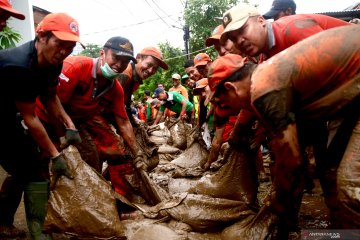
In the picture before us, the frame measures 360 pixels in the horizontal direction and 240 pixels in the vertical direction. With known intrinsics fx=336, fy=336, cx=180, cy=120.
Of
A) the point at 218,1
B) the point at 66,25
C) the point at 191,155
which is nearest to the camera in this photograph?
the point at 66,25

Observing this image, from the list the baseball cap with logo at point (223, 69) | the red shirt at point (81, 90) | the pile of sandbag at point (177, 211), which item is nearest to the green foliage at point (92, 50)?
the red shirt at point (81, 90)

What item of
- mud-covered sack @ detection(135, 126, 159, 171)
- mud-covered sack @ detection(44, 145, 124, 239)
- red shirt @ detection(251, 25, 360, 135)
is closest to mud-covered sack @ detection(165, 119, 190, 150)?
mud-covered sack @ detection(135, 126, 159, 171)

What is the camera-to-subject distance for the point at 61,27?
2203mm

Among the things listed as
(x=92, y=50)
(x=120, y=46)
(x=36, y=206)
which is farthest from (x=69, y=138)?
(x=92, y=50)

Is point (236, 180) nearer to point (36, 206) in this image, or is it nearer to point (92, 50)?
point (36, 206)

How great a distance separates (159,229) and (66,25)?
1527 millimetres

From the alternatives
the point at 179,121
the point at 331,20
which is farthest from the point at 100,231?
the point at 179,121

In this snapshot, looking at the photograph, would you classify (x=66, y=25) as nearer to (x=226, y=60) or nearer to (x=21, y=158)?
(x=21, y=158)

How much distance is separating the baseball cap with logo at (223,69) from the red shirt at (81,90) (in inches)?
53.5

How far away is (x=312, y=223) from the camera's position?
276cm

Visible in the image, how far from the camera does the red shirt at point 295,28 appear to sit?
2062 millimetres

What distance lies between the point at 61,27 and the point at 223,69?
111cm

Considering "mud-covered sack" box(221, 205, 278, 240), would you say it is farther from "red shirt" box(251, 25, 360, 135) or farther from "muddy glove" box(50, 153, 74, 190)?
"muddy glove" box(50, 153, 74, 190)

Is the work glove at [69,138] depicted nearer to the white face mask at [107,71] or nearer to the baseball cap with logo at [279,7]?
the white face mask at [107,71]
